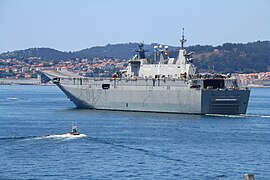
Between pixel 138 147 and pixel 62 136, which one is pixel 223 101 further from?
pixel 138 147

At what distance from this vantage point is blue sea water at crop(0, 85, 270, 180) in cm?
4212

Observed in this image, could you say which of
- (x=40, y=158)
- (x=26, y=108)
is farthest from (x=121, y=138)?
(x=26, y=108)

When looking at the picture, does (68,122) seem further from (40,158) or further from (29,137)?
(40,158)

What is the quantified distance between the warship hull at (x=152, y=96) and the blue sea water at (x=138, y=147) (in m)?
1.72

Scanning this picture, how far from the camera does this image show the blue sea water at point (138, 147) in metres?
42.1

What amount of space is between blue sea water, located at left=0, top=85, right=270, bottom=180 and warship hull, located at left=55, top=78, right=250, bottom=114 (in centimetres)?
172

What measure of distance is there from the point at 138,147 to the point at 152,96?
27.9 meters

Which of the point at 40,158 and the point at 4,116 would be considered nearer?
the point at 40,158

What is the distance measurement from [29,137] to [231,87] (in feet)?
86.7

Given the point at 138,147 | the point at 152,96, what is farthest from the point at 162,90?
the point at 138,147

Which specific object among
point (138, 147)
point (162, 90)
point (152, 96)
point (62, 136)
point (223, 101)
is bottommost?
point (138, 147)

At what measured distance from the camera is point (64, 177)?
40406 mm

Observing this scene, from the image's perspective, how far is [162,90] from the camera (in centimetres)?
7762

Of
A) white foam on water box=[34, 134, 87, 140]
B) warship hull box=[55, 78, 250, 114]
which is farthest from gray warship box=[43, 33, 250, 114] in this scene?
white foam on water box=[34, 134, 87, 140]
